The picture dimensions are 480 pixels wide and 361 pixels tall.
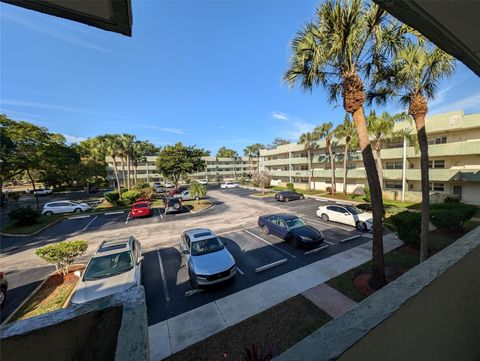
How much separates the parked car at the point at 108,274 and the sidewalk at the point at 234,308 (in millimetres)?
1607

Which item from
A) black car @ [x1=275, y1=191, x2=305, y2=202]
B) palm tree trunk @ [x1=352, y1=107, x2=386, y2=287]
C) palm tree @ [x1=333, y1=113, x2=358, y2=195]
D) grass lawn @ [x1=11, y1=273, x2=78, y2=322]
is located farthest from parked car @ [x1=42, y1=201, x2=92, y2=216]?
palm tree @ [x1=333, y1=113, x2=358, y2=195]

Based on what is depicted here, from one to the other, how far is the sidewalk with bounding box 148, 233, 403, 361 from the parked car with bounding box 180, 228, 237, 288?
0.77 meters

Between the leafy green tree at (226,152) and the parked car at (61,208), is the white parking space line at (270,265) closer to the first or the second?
the parked car at (61,208)

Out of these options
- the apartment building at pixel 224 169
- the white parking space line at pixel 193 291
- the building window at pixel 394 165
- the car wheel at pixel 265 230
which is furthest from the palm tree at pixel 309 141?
the white parking space line at pixel 193 291

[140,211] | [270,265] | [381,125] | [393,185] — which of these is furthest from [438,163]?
[140,211]

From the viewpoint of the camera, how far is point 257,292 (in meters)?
7.20

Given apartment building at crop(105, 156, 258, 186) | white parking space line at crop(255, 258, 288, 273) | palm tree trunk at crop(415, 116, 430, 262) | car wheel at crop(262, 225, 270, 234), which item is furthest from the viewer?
apartment building at crop(105, 156, 258, 186)

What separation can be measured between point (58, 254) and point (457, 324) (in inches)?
464

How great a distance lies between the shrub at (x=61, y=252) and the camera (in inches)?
328

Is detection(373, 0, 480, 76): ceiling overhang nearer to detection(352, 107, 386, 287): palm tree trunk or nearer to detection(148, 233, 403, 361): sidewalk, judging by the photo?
detection(352, 107, 386, 287): palm tree trunk

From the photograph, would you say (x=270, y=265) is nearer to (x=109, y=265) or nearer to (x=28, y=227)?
(x=109, y=265)

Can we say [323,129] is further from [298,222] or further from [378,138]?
[298,222]

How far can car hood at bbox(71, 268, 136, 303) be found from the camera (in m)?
5.92

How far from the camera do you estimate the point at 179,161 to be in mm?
32344
